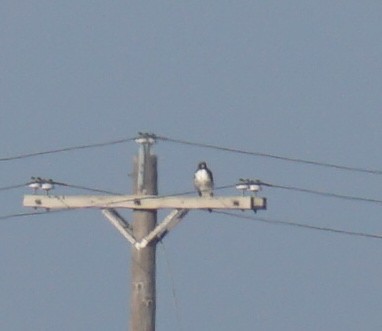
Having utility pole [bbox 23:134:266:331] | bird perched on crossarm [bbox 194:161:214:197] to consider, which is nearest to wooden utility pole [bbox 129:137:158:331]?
utility pole [bbox 23:134:266:331]

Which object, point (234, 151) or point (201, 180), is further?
point (234, 151)

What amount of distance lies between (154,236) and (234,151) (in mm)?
2767

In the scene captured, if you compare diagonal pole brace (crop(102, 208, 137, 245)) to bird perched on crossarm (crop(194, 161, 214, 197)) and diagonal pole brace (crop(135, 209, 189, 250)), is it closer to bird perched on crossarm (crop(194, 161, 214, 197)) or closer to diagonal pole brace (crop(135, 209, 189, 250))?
diagonal pole brace (crop(135, 209, 189, 250))

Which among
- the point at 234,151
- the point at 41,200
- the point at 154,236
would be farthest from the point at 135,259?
the point at 234,151

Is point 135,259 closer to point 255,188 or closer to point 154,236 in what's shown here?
point 154,236

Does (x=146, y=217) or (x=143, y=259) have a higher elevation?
(x=146, y=217)

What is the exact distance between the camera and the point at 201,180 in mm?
19516

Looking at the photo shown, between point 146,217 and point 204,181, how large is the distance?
111 cm

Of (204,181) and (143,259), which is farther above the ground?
(204,181)

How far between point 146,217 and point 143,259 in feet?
1.67

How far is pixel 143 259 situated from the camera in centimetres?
1856

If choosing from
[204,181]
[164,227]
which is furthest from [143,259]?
[204,181]

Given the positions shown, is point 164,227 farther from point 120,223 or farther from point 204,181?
point 204,181

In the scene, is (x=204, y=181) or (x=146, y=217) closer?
(x=146, y=217)
